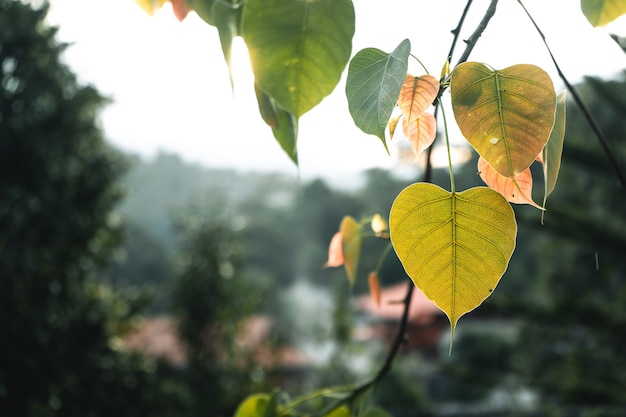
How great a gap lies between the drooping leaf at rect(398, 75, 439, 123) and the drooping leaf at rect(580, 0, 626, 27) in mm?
54

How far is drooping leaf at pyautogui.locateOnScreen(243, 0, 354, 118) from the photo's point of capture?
15 cm

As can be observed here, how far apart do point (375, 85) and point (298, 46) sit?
0.08 feet

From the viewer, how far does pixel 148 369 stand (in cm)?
331

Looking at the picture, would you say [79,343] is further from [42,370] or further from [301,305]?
[301,305]

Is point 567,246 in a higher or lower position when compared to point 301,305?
higher

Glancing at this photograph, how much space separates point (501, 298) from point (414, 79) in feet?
8.21

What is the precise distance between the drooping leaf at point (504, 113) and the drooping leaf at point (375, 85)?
0.05 feet

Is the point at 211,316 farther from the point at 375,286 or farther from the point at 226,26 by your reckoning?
the point at 226,26

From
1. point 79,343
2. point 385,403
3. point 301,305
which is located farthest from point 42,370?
point 301,305

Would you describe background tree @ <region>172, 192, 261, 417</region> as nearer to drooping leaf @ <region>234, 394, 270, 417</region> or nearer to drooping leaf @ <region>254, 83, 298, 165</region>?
drooping leaf @ <region>234, 394, 270, 417</region>

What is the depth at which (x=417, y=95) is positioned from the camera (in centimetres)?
17

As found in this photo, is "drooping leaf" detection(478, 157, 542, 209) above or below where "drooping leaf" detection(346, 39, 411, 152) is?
below

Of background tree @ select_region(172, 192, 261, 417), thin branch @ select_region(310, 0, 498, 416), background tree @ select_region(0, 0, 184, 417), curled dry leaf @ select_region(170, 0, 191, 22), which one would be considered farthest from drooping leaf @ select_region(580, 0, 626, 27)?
background tree @ select_region(172, 192, 261, 417)

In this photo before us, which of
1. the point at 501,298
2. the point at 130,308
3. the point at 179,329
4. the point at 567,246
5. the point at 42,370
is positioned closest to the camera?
the point at 501,298
